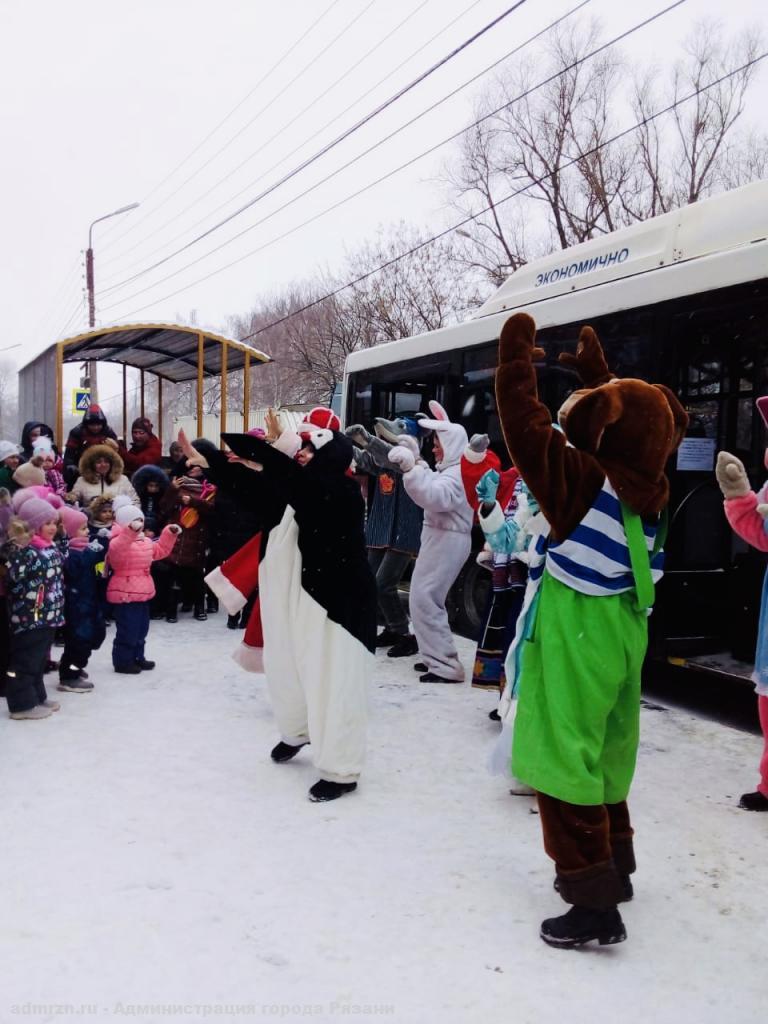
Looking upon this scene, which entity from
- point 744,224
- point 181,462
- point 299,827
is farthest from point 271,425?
point 181,462

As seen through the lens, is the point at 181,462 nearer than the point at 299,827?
No

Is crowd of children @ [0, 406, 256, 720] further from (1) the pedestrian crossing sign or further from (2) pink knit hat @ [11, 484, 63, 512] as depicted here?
(1) the pedestrian crossing sign

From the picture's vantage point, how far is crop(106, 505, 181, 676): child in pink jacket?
653 cm

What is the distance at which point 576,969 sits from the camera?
2.84 metres

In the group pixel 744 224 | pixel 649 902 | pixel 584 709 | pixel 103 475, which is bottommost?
pixel 649 902

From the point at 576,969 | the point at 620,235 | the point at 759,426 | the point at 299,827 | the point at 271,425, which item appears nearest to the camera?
the point at 576,969

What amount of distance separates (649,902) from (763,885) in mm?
476

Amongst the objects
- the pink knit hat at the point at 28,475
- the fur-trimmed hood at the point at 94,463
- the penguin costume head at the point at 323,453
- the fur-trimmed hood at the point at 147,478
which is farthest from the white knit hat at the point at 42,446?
the penguin costume head at the point at 323,453

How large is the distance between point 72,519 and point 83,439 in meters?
3.76

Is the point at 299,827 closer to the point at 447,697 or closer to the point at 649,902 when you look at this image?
the point at 649,902

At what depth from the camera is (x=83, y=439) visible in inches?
379

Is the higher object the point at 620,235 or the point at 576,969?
the point at 620,235

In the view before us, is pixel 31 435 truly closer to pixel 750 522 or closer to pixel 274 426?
pixel 274 426

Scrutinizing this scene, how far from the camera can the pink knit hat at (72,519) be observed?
611 cm
